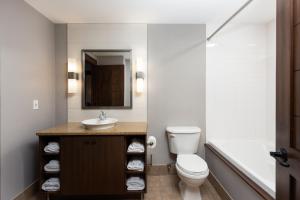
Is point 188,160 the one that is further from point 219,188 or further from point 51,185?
point 51,185

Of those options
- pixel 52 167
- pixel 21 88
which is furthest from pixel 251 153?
pixel 21 88

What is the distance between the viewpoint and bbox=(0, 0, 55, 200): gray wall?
1623mm

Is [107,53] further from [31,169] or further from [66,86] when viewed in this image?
[31,169]

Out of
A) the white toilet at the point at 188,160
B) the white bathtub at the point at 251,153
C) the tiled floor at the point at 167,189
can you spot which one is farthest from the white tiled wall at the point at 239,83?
the tiled floor at the point at 167,189

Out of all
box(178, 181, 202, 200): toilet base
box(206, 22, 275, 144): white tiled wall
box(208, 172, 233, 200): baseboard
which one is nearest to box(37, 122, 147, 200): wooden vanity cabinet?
box(178, 181, 202, 200): toilet base

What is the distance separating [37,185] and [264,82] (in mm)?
3274

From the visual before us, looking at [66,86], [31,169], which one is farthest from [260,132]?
[31,169]

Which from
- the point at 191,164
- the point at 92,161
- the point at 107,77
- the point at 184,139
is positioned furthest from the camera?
the point at 107,77

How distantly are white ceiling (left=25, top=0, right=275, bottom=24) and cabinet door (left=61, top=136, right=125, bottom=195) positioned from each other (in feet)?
4.90

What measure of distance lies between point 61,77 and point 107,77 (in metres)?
0.67

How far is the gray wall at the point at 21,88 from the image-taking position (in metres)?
1.62

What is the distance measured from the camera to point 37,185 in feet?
6.73

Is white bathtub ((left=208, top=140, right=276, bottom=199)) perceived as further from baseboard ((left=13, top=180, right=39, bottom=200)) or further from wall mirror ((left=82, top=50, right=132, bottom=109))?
baseboard ((left=13, top=180, right=39, bottom=200))

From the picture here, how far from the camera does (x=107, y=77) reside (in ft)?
7.88
